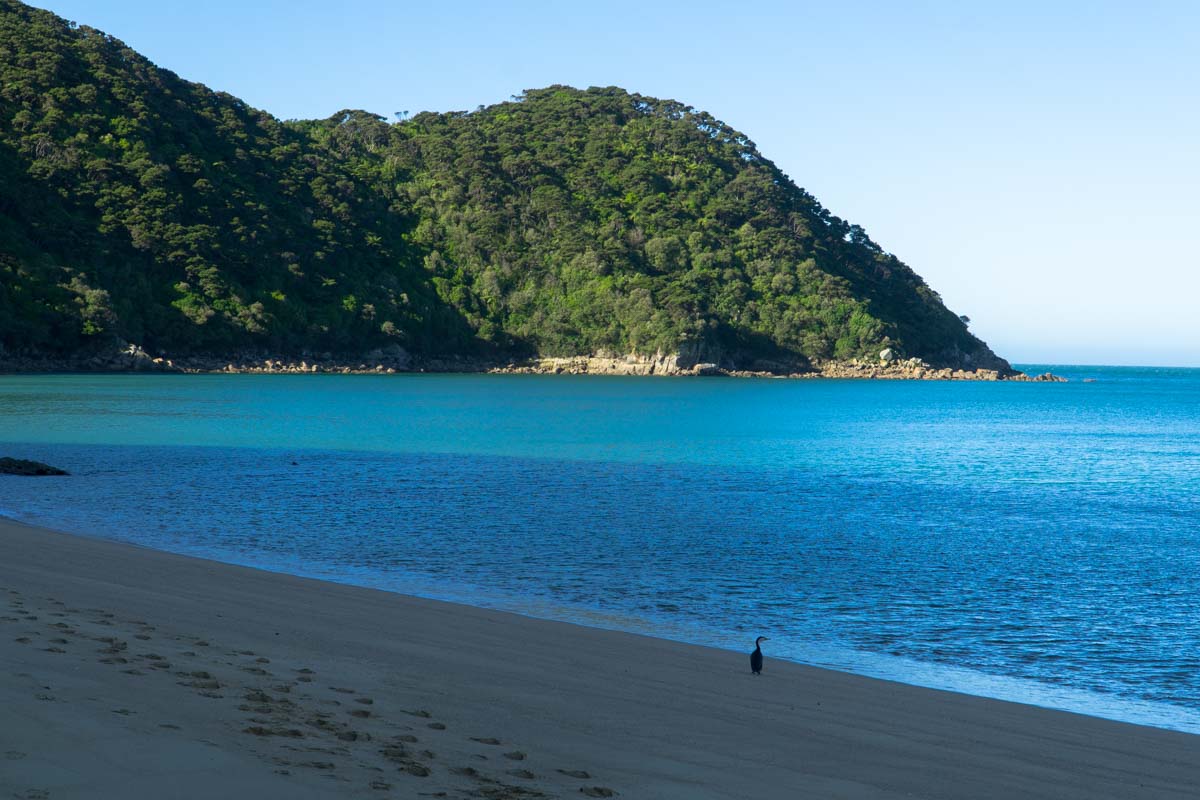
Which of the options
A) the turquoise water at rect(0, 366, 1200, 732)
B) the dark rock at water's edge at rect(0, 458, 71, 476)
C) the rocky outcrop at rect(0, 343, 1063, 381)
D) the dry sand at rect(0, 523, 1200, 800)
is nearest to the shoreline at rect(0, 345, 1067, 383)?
the rocky outcrop at rect(0, 343, 1063, 381)

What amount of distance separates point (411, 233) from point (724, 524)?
406 feet

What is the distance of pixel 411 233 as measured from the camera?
13988 centimetres

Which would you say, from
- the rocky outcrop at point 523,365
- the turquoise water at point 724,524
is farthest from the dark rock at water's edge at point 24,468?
the rocky outcrop at point 523,365

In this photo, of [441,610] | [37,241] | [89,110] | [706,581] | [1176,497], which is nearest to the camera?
[441,610]

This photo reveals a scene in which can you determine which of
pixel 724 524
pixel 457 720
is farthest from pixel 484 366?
pixel 457 720

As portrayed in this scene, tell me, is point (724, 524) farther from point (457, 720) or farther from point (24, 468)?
point (24, 468)

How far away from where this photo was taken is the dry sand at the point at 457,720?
519 cm

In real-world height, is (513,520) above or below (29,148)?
below

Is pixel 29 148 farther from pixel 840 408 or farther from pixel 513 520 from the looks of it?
pixel 513 520

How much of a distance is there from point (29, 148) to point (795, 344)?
9878 centimetres

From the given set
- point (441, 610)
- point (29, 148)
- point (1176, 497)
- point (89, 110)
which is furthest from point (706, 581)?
point (89, 110)

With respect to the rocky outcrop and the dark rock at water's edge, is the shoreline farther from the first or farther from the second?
the dark rock at water's edge

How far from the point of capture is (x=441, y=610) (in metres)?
12.6

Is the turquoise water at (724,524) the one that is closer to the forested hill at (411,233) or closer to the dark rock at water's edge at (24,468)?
the dark rock at water's edge at (24,468)
